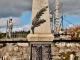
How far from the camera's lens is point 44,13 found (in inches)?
319

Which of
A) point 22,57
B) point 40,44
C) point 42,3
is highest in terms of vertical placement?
point 42,3

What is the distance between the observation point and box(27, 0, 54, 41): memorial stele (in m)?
8.02

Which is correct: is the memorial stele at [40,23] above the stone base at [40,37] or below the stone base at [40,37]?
above

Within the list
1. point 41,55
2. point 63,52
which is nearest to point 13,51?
point 63,52

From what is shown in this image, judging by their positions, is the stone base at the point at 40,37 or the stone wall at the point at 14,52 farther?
the stone wall at the point at 14,52

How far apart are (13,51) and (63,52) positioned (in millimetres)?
2057

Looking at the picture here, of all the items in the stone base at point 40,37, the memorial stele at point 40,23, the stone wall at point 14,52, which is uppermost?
the memorial stele at point 40,23

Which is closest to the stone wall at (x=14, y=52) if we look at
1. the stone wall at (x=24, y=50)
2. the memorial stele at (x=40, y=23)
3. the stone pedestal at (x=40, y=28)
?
the stone wall at (x=24, y=50)

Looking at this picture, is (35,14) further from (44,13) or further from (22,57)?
(22,57)

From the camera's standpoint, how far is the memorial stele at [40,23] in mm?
8023

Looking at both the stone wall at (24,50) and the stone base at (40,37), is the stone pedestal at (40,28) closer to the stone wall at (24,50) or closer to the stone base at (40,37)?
the stone base at (40,37)

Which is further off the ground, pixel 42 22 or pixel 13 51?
pixel 42 22

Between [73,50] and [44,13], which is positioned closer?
[44,13]

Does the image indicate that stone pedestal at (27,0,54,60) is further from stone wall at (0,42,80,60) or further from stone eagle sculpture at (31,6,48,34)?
stone wall at (0,42,80,60)
